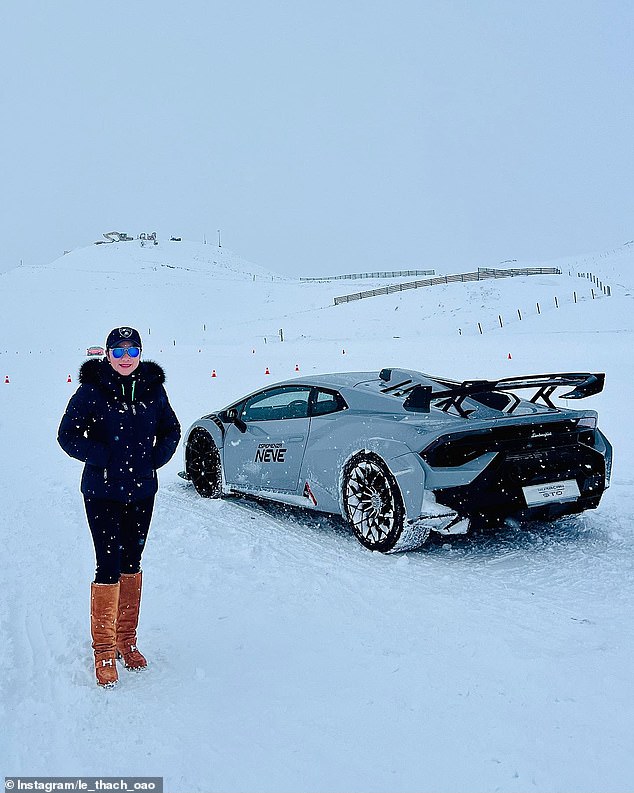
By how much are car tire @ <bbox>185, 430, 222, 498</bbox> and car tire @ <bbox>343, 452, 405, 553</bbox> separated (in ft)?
6.53

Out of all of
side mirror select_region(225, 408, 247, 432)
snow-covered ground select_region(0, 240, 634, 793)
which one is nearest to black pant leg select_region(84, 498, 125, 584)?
snow-covered ground select_region(0, 240, 634, 793)

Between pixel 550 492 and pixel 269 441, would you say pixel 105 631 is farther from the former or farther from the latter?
pixel 550 492

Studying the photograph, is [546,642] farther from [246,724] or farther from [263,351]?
[263,351]

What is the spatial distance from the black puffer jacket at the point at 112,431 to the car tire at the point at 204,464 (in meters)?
3.47

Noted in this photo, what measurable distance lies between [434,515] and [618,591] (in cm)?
127

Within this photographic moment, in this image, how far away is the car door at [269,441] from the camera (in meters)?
6.40

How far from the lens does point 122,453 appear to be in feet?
12.3

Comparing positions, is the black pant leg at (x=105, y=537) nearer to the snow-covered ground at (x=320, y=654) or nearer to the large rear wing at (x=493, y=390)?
the snow-covered ground at (x=320, y=654)

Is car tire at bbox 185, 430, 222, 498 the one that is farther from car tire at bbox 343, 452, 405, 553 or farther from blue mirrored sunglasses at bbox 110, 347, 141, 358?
blue mirrored sunglasses at bbox 110, 347, 141, 358

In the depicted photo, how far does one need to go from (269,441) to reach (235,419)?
0.65 m

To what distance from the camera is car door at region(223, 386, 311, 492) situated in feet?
21.0

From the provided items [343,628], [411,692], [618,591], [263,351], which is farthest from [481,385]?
[263,351]

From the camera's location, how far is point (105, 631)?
3676 mm

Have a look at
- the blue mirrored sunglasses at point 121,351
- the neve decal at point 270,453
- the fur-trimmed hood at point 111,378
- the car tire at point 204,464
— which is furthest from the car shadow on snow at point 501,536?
the blue mirrored sunglasses at point 121,351
